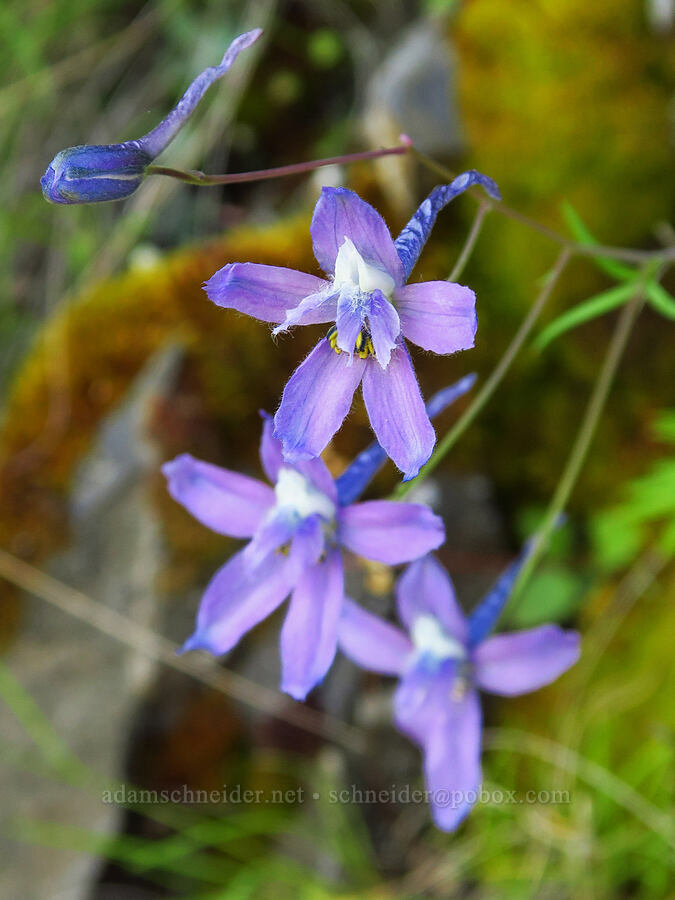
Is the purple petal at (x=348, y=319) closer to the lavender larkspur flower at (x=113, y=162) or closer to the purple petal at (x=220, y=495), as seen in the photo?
the lavender larkspur flower at (x=113, y=162)

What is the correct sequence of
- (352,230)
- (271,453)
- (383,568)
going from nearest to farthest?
(352,230)
(271,453)
(383,568)

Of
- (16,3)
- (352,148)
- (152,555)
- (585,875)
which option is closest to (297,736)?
(152,555)

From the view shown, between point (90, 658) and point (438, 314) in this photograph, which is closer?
point (438, 314)

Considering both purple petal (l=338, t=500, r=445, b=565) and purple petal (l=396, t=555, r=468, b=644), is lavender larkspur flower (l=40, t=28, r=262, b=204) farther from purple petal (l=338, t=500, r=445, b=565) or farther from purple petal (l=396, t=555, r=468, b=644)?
purple petal (l=396, t=555, r=468, b=644)

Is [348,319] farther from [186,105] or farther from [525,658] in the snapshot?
[525,658]

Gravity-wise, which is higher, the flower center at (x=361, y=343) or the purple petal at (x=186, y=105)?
the purple petal at (x=186, y=105)

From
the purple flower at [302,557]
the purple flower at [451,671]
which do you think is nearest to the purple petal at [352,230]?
the purple flower at [302,557]

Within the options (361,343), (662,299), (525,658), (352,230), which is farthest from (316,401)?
(525,658)
